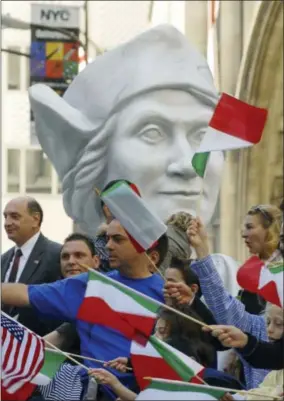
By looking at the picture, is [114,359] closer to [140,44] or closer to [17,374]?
[17,374]

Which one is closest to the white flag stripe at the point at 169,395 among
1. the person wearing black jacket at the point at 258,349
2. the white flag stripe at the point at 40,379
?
the person wearing black jacket at the point at 258,349

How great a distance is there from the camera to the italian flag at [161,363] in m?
7.42

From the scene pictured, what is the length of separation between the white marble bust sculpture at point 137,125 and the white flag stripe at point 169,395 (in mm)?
3254

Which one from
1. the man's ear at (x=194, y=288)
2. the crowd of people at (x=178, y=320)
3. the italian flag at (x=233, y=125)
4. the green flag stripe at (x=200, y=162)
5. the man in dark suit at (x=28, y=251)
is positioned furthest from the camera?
the man in dark suit at (x=28, y=251)

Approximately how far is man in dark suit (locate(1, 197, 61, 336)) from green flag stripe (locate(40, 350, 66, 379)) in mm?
2281

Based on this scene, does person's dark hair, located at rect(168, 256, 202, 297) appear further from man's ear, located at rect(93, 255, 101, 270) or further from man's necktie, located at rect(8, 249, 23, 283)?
man's necktie, located at rect(8, 249, 23, 283)

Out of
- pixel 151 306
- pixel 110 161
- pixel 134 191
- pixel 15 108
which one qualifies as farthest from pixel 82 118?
pixel 15 108

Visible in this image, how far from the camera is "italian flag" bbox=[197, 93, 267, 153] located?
8.47 metres

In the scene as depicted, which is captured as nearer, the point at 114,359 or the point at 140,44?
the point at 114,359

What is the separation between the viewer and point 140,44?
1079 cm

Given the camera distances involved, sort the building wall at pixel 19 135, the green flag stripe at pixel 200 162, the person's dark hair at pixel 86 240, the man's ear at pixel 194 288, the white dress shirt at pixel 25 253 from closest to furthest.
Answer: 1. the man's ear at pixel 194 288
2. the green flag stripe at pixel 200 162
3. the person's dark hair at pixel 86 240
4. the white dress shirt at pixel 25 253
5. the building wall at pixel 19 135

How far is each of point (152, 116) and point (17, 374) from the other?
9.72 ft

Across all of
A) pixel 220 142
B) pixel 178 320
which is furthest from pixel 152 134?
pixel 178 320

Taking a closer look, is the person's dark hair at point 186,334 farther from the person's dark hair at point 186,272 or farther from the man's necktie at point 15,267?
the man's necktie at point 15,267
